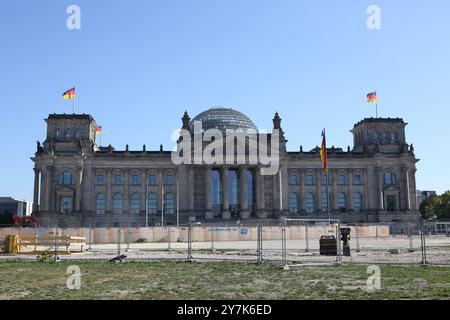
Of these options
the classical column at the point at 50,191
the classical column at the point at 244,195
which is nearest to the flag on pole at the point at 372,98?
the classical column at the point at 244,195

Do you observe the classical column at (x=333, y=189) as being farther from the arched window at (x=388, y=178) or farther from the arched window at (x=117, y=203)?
the arched window at (x=117, y=203)

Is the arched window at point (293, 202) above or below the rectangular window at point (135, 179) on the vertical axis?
below

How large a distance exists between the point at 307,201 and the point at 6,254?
280ft

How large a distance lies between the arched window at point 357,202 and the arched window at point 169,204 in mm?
41806

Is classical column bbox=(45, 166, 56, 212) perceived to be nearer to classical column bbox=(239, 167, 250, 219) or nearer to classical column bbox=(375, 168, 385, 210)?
classical column bbox=(239, 167, 250, 219)

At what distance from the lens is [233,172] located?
115 m

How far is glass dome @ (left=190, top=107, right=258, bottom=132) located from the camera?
399 feet

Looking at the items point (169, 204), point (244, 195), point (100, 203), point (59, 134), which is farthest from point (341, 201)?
point (59, 134)

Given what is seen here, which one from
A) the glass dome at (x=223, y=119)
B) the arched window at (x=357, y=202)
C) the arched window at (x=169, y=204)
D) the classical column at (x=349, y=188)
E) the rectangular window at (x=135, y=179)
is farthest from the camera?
the glass dome at (x=223, y=119)

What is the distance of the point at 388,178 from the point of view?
118250 millimetres

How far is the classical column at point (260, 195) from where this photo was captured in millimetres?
109625

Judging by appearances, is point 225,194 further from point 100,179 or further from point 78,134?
point 78,134
